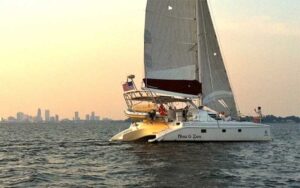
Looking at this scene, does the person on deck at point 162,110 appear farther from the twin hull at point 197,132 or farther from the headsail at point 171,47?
the headsail at point 171,47

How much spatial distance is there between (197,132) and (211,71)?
707 centimetres

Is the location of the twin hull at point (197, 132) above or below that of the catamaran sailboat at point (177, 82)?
below

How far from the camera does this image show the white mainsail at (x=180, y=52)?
42781 millimetres

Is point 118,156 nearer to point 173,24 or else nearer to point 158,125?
point 158,125

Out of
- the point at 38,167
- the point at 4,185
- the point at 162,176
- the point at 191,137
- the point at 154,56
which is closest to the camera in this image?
the point at 4,185

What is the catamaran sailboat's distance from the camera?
4172 centimetres

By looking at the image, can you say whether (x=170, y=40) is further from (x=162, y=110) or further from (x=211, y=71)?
(x=162, y=110)

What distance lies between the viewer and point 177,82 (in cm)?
4303

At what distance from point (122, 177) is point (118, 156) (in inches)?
355

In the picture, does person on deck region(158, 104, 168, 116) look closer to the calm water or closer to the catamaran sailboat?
the catamaran sailboat

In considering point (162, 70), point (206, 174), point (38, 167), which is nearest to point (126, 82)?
point (162, 70)

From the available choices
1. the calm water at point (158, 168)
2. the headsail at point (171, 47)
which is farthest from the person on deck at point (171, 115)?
the calm water at point (158, 168)

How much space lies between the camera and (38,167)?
2595cm

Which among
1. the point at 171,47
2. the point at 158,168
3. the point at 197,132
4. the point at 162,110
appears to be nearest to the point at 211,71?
the point at 171,47
